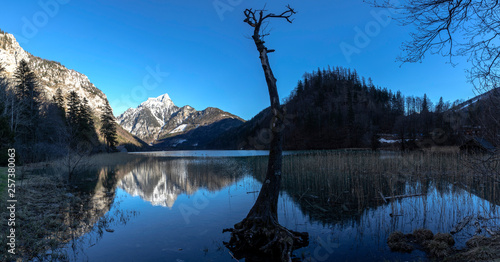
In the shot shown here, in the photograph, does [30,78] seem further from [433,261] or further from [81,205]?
[433,261]

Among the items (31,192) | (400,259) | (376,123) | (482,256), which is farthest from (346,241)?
(376,123)

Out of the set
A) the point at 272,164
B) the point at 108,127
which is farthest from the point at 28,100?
the point at 272,164

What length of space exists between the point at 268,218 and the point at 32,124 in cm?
4643

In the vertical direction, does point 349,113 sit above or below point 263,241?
above

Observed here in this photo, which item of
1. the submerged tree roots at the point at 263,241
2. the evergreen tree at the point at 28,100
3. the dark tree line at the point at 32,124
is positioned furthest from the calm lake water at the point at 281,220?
the evergreen tree at the point at 28,100

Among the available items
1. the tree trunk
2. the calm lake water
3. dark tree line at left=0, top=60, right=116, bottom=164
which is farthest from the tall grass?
dark tree line at left=0, top=60, right=116, bottom=164

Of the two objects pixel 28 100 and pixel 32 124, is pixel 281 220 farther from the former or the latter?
pixel 28 100

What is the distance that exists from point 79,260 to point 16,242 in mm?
2160

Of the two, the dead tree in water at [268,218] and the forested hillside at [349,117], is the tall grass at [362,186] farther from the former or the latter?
the forested hillside at [349,117]

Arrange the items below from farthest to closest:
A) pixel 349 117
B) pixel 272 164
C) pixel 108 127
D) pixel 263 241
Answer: pixel 349 117
pixel 108 127
pixel 272 164
pixel 263 241

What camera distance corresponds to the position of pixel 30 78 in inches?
1780

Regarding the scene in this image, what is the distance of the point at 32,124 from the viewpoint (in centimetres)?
3812

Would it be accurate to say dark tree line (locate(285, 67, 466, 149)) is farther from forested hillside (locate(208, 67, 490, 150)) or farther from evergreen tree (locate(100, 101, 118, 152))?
evergreen tree (locate(100, 101, 118, 152))

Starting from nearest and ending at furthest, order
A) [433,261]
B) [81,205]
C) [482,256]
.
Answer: [482,256]
[433,261]
[81,205]
